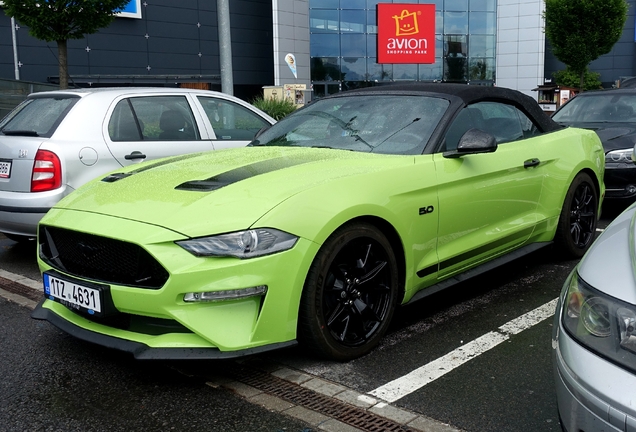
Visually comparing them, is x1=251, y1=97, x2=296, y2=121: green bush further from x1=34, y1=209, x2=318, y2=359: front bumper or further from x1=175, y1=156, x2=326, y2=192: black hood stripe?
x1=34, y1=209, x2=318, y2=359: front bumper

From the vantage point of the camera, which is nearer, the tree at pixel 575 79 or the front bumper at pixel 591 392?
the front bumper at pixel 591 392

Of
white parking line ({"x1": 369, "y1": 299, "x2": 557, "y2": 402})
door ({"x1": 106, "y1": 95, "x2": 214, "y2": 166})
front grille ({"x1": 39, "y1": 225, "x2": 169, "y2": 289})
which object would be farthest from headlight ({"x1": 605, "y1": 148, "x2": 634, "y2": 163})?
front grille ({"x1": 39, "y1": 225, "x2": 169, "y2": 289})

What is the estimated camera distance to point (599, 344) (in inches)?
85.3

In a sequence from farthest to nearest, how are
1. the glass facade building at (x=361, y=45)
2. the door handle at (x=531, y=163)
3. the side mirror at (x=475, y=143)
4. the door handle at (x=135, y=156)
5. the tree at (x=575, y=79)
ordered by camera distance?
the glass facade building at (x=361, y=45), the tree at (x=575, y=79), the door handle at (x=135, y=156), the door handle at (x=531, y=163), the side mirror at (x=475, y=143)

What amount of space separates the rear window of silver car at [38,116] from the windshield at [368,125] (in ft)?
6.69

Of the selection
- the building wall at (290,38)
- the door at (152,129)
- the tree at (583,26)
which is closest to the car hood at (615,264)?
the door at (152,129)

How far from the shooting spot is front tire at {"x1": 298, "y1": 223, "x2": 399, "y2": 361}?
344cm

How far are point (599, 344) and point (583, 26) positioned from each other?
28.5m

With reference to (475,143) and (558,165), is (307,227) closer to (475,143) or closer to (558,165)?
(475,143)

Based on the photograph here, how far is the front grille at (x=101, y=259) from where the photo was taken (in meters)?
3.23

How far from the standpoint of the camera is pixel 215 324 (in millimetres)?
3176

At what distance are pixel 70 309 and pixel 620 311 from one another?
267cm

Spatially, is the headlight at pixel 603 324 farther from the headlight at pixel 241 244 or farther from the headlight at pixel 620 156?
the headlight at pixel 620 156

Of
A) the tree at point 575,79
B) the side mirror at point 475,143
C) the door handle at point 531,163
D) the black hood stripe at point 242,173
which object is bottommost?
the door handle at point 531,163
